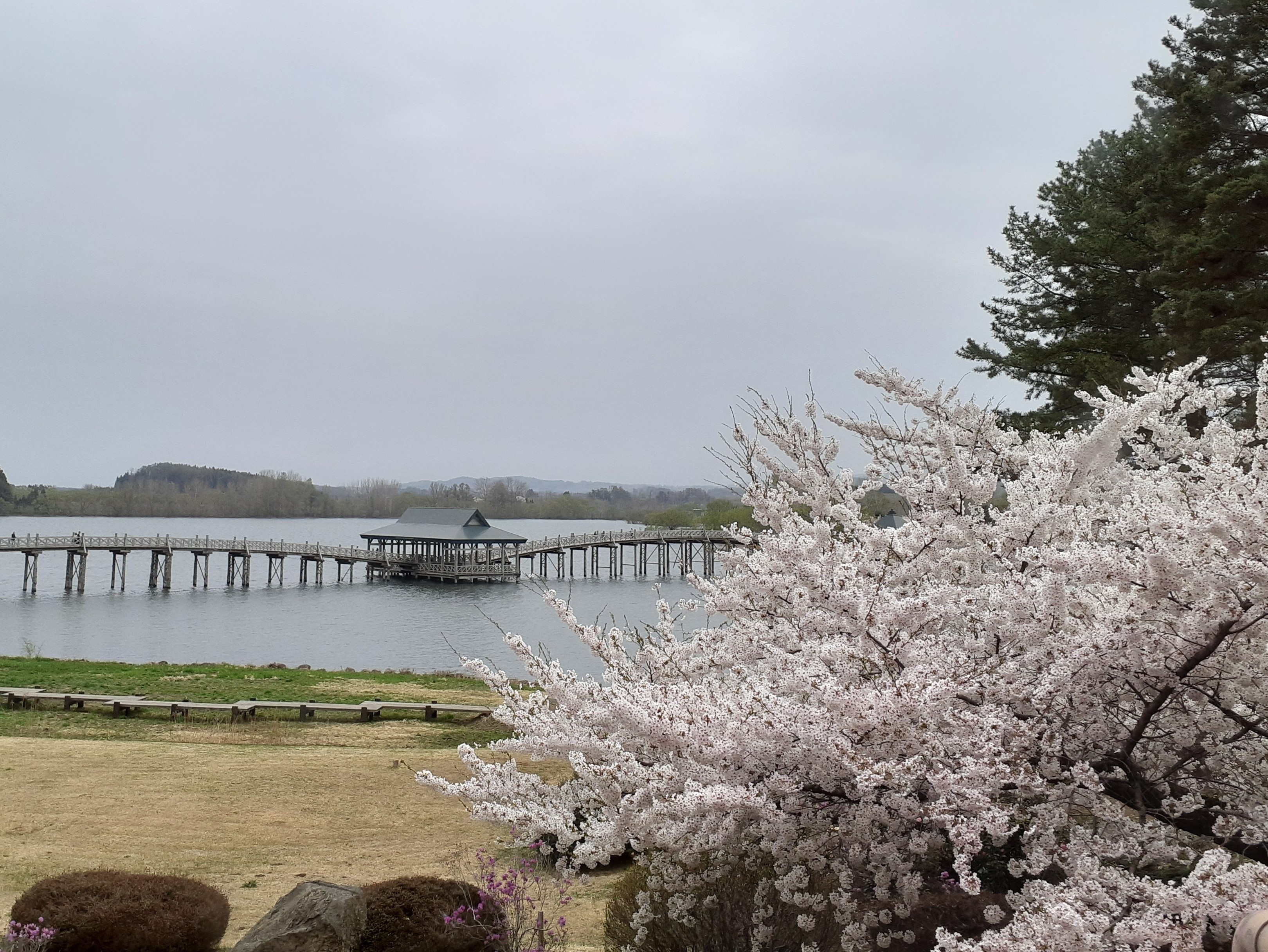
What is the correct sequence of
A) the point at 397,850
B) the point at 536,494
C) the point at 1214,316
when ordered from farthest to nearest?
the point at 536,494 < the point at 1214,316 < the point at 397,850

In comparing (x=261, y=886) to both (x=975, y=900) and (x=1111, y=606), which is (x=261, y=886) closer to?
(x=975, y=900)

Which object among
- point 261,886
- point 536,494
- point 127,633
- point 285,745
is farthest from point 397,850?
point 536,494

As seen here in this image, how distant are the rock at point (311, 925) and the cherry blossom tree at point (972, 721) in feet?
4.88

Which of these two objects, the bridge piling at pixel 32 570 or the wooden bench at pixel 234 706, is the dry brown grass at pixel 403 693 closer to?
the wooden bench at pixel 234 706

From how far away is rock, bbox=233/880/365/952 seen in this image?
4.99 meters

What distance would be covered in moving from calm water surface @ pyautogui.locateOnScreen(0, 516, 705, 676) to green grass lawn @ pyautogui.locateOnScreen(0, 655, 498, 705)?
2788mm

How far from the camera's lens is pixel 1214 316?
42.7 feet

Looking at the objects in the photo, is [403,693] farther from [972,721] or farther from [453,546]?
[453,546]

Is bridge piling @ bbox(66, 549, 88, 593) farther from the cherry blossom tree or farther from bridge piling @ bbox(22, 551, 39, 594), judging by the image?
the cherry blossom tree

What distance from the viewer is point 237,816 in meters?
9.74

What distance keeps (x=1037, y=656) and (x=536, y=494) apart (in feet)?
483

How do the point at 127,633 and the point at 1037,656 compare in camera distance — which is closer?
the point at 1037,656

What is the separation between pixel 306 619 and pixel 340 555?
734 inches

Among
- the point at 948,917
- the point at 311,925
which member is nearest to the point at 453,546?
the point at 311,925
